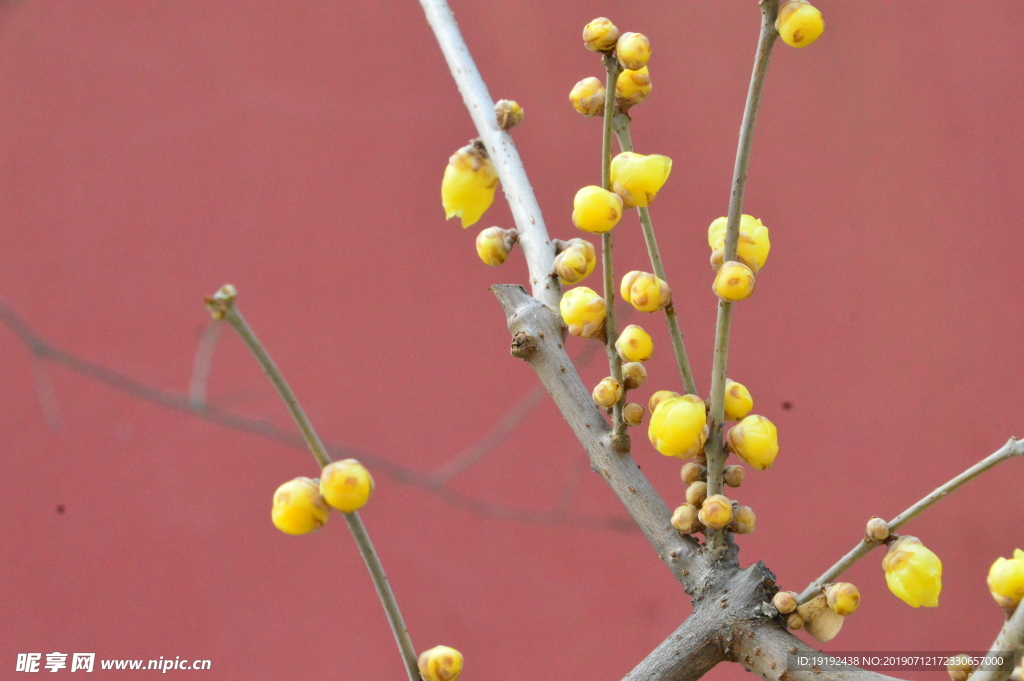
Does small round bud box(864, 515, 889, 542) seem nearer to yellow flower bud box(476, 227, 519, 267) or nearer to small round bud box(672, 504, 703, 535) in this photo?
small round bud box(672, 504, 703, 535)

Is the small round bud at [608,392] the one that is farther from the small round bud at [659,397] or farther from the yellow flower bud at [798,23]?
the yellow flower bud at [798,23]

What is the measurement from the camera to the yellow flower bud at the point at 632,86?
0.32 meters

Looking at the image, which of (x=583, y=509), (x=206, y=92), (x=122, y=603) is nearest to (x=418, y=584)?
(x=583, y=509)

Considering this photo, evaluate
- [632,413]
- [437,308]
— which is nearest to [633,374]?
[632,413]

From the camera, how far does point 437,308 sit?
3.37 ft

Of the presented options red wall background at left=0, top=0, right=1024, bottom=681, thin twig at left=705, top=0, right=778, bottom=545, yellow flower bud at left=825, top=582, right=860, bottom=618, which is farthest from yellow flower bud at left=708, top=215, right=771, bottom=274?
red wall background at left=0, top=0, right=1024, bottom=681

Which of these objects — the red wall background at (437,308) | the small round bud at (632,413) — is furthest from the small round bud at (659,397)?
the red wall background at (437,308)

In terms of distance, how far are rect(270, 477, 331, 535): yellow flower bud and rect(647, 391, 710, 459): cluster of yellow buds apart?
12 centimetres

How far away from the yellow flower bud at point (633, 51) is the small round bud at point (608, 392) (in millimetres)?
112

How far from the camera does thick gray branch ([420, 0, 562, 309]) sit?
362 mm

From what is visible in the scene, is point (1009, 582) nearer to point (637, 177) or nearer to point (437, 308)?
point (637, 177)

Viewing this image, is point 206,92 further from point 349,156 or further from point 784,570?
point 784,570

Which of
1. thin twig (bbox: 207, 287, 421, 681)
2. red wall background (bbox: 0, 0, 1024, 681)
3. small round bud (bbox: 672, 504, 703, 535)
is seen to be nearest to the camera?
thin twig (bbox: 207, 287, 421, 681)

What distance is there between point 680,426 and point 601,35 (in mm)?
138
